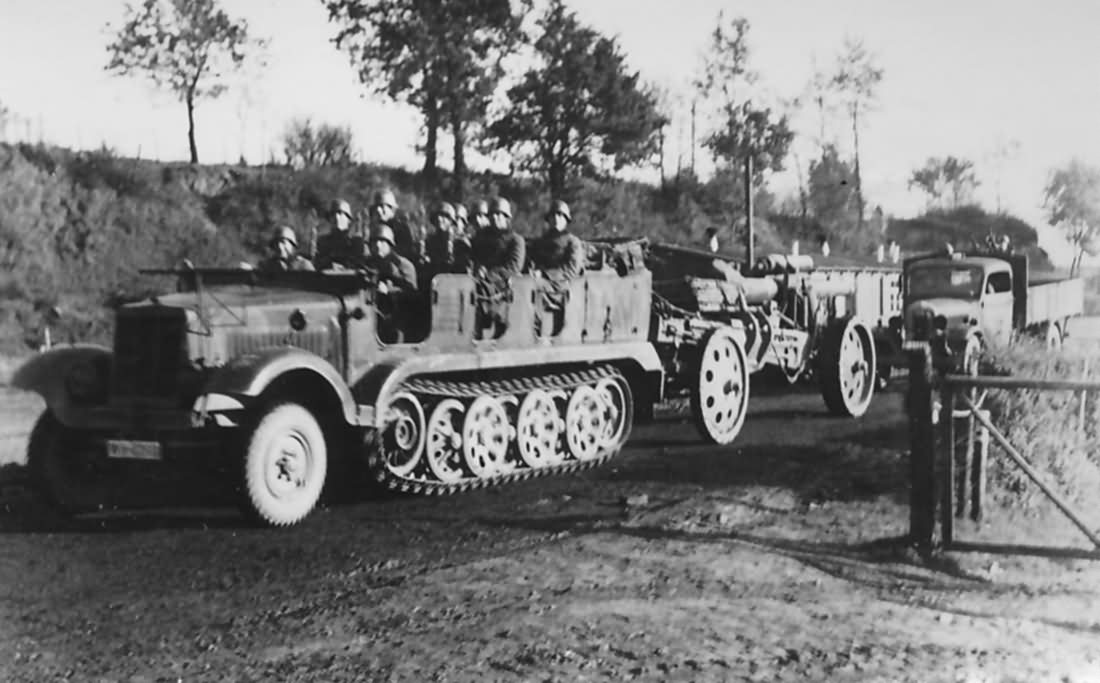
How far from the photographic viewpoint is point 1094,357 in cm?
777

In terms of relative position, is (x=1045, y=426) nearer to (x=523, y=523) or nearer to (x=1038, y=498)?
(x=1038, y=498)

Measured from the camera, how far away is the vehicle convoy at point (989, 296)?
39.7 ft

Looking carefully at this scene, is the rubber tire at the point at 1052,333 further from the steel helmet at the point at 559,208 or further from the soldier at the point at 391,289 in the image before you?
the soldier at the point at 391,289

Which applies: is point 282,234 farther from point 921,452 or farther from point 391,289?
point 921,452

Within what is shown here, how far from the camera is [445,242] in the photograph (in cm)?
790

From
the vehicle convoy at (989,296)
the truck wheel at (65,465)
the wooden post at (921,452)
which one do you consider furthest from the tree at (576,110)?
the vehicle convoy at (989,296)

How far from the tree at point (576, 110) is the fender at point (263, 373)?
172cm

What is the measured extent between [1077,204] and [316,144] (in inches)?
155

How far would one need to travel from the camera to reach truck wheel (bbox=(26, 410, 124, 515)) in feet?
21.4

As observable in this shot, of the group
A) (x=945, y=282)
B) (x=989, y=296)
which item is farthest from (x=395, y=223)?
(x=989, y=296)

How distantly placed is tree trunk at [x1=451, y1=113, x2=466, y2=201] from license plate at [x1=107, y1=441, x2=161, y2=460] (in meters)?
2.42

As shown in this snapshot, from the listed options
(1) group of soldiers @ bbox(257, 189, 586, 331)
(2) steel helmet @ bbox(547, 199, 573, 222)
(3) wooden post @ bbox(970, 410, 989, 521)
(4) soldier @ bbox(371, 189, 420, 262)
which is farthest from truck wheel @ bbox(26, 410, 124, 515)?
(3) wooden post @ bbox(970, 410, 989, 521)

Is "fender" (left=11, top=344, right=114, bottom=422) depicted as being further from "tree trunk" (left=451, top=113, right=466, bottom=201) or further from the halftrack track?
"tree trunk" (left=451, top=113, right=466, bottom=201)

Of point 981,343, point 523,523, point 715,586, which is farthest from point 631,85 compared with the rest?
point 981,343
